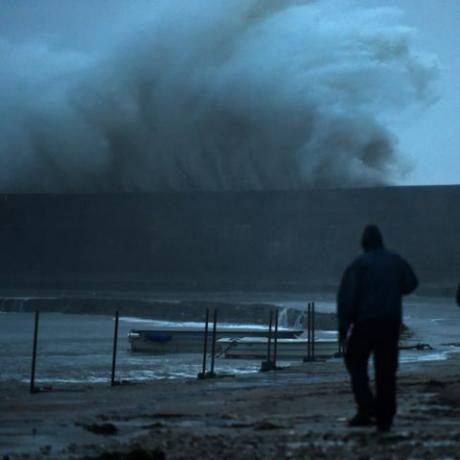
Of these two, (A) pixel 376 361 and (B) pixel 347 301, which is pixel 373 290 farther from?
(A) pixel 376 361

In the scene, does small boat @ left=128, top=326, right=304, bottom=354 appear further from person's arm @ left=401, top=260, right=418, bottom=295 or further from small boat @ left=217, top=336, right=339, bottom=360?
person's arm @ left=401, top=260, right=418, bottom=295

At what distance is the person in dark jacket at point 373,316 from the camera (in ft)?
17.1

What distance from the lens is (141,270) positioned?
49406mm

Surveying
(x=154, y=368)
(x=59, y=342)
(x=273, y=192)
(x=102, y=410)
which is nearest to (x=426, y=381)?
(x=102, y=410)

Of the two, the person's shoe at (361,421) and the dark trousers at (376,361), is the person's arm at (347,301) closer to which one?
the dark trousers at (376,361)

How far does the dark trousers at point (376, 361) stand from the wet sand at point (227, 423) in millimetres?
141

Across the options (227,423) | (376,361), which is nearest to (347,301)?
(376,361)

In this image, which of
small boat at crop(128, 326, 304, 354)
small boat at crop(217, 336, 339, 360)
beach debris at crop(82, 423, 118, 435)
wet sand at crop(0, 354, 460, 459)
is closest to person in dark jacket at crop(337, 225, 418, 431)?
wet sand at crop(0, 354, 460, 459)

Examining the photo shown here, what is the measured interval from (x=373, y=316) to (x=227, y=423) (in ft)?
3.12

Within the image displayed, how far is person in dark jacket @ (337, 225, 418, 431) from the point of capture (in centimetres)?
522

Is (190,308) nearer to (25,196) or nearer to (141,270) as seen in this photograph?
(141,270)

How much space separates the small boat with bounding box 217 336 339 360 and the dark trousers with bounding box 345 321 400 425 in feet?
38.7

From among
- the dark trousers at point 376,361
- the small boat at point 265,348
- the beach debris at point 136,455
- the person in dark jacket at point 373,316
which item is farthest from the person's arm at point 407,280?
the small boat at point 265,348

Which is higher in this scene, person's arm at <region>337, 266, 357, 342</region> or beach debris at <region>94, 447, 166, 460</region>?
person's arm at <region>337, 266, 357, 342</region>
